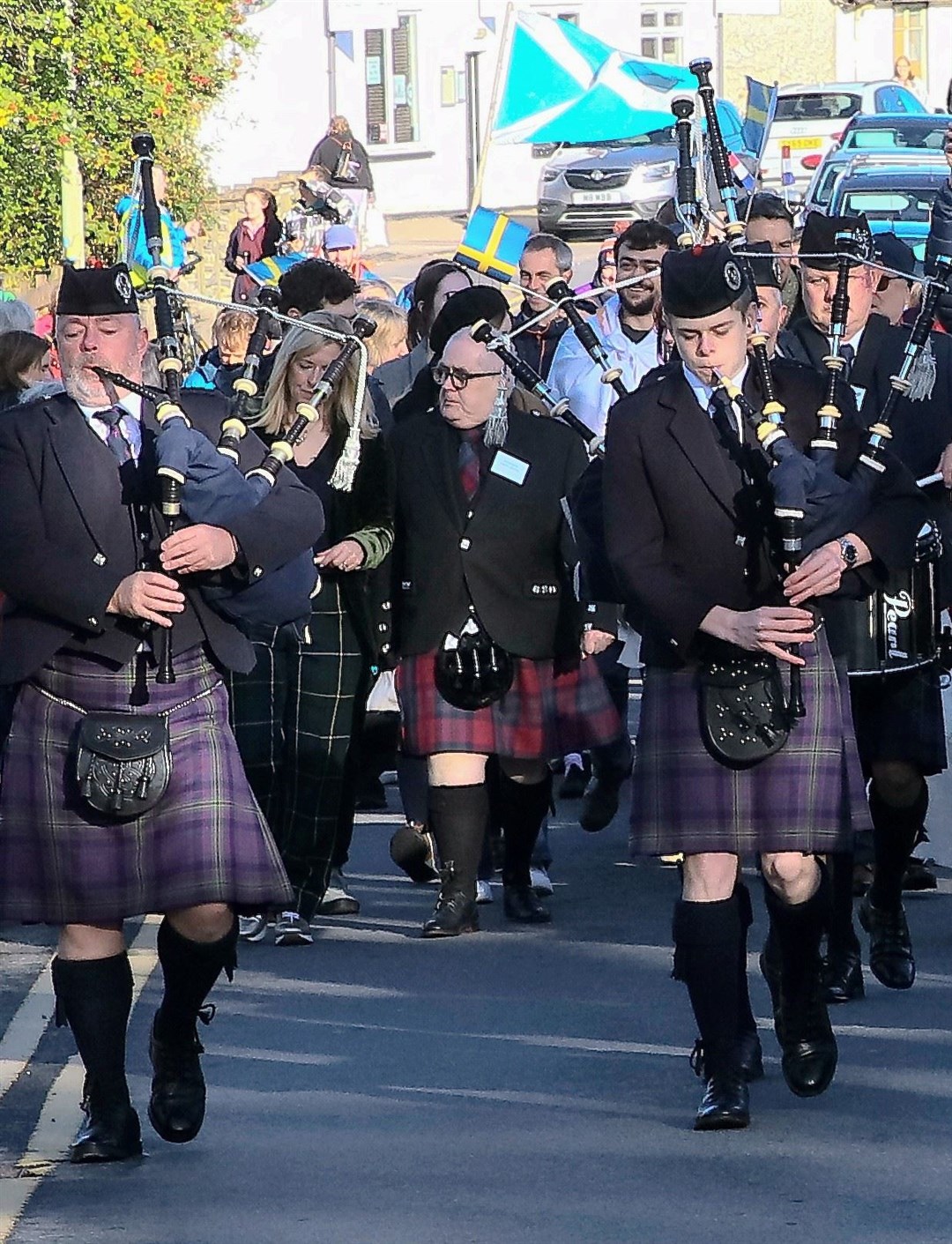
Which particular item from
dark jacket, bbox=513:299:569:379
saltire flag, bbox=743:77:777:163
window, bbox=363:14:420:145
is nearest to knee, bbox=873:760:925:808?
dark jacket, bbox=513:299:569:379

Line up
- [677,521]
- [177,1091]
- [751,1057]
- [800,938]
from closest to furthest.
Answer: [177,1091], [677,521], [800,938], [751,1057]

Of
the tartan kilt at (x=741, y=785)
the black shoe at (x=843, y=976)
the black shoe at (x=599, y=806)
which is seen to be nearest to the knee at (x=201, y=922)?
the tartan kilt at (x=741, y=785)

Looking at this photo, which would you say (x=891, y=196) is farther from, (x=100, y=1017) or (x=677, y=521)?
(x=100, y=1017)

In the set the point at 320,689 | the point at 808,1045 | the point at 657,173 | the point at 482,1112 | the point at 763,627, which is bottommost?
the point at 482,1112

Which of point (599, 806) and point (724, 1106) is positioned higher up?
point (724, 1106)

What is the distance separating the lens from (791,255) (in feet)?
21.4

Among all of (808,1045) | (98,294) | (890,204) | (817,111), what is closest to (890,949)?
(808,1045)

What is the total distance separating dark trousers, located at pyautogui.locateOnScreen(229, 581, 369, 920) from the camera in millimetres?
8297

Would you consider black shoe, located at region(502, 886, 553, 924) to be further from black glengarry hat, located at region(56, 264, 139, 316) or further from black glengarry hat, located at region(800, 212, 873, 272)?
black glengarry hat, located at region(56, 264, 139, 316)

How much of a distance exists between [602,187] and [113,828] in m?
27.1

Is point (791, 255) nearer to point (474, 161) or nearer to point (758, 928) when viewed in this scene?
point (758, 928)

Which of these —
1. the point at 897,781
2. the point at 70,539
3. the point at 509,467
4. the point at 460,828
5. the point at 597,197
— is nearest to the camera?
the point at 70,539

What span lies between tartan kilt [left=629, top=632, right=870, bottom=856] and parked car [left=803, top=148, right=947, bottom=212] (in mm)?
19063

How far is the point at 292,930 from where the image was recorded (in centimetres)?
816
